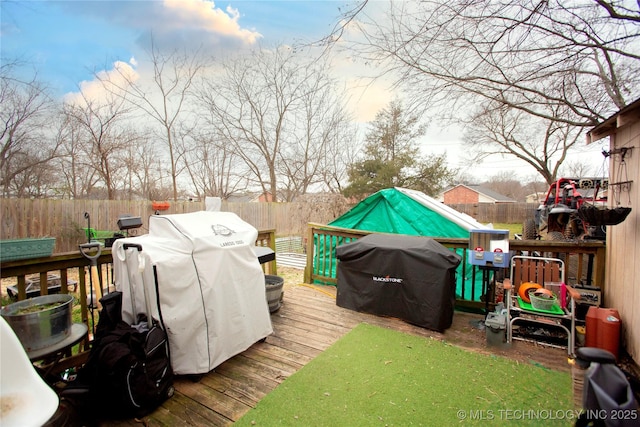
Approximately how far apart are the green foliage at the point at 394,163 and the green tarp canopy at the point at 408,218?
1083 cm

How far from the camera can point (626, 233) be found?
265cm

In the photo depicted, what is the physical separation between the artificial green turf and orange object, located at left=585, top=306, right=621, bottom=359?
60 centimetres

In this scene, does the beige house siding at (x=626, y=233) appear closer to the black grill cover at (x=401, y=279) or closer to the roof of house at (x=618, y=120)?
the roof of house at (x=618, y=120)

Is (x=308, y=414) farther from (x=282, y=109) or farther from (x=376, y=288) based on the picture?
(x=282, y=109)

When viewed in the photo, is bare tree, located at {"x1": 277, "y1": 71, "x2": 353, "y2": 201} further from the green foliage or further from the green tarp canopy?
the green tarp canopy

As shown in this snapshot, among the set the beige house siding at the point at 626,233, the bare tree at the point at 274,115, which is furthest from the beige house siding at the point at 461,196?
the beige house siding at the point at 626,233

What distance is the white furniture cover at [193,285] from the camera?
6.71 ft

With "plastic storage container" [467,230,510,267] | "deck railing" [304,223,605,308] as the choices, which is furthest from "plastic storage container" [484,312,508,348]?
"deck railing" [304,223,605,308]

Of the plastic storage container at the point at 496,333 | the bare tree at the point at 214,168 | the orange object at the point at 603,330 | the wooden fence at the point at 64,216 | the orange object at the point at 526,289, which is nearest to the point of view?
the orange object at the point at 603,330

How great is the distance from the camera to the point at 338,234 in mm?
4621

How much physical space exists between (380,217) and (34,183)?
9882mm

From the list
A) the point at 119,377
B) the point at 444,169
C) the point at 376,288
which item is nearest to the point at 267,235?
the point at 376,288

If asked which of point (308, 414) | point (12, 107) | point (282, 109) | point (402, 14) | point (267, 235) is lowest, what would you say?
point (308, 414)

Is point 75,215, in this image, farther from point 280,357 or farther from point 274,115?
point 274,115
